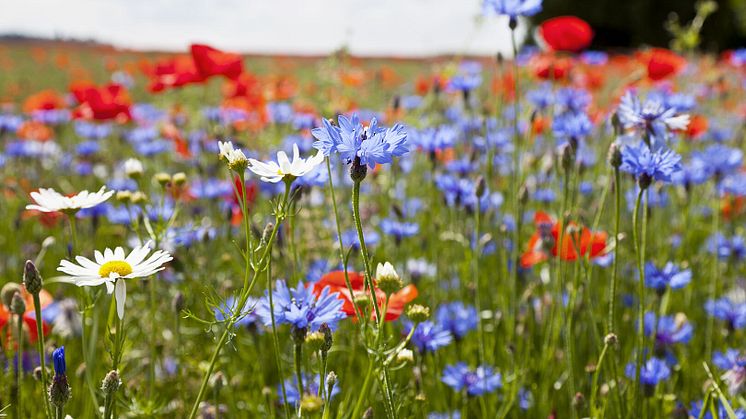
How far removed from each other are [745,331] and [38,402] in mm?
2069

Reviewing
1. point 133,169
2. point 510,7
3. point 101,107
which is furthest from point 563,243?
point 101,107

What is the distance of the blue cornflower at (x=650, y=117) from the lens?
145 centimetres

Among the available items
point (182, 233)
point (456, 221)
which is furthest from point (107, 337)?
point (456, 221)

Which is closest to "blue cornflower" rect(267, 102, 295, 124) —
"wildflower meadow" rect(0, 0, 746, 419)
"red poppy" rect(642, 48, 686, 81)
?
"wildflower meadow" rect(0, 0, 746, 419)

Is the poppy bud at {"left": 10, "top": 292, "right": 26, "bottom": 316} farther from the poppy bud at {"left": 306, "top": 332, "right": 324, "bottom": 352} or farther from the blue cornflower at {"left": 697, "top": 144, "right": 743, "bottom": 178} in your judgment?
the blue cornflower at {"left": 697, "top": 144, "right": 743, "bottom": 178}

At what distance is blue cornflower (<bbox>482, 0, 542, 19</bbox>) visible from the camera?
1.73 meters

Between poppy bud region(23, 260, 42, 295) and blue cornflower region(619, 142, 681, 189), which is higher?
Answer: blue cornflower region(619, 142, 681, 189)

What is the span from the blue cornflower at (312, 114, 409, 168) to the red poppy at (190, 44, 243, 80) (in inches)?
58.0

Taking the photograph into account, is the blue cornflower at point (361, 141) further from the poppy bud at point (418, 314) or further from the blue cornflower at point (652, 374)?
the blue cornflower at point (652, 374)

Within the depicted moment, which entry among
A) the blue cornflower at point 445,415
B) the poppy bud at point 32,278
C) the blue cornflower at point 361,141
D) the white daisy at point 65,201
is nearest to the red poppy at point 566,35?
the blue cornflower at point 445,415

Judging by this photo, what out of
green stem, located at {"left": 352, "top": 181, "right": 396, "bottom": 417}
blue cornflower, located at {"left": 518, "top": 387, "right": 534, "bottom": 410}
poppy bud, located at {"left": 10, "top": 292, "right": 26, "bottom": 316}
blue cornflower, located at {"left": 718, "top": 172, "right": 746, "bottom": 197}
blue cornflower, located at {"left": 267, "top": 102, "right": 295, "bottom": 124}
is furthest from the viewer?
blue cornflower, located at {"left": 267, "top": 102, "right": 295, "bottom": 124}

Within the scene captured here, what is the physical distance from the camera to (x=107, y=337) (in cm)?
104

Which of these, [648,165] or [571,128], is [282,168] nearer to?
[648,165]

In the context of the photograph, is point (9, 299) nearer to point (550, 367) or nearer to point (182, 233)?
point (182, 233)
